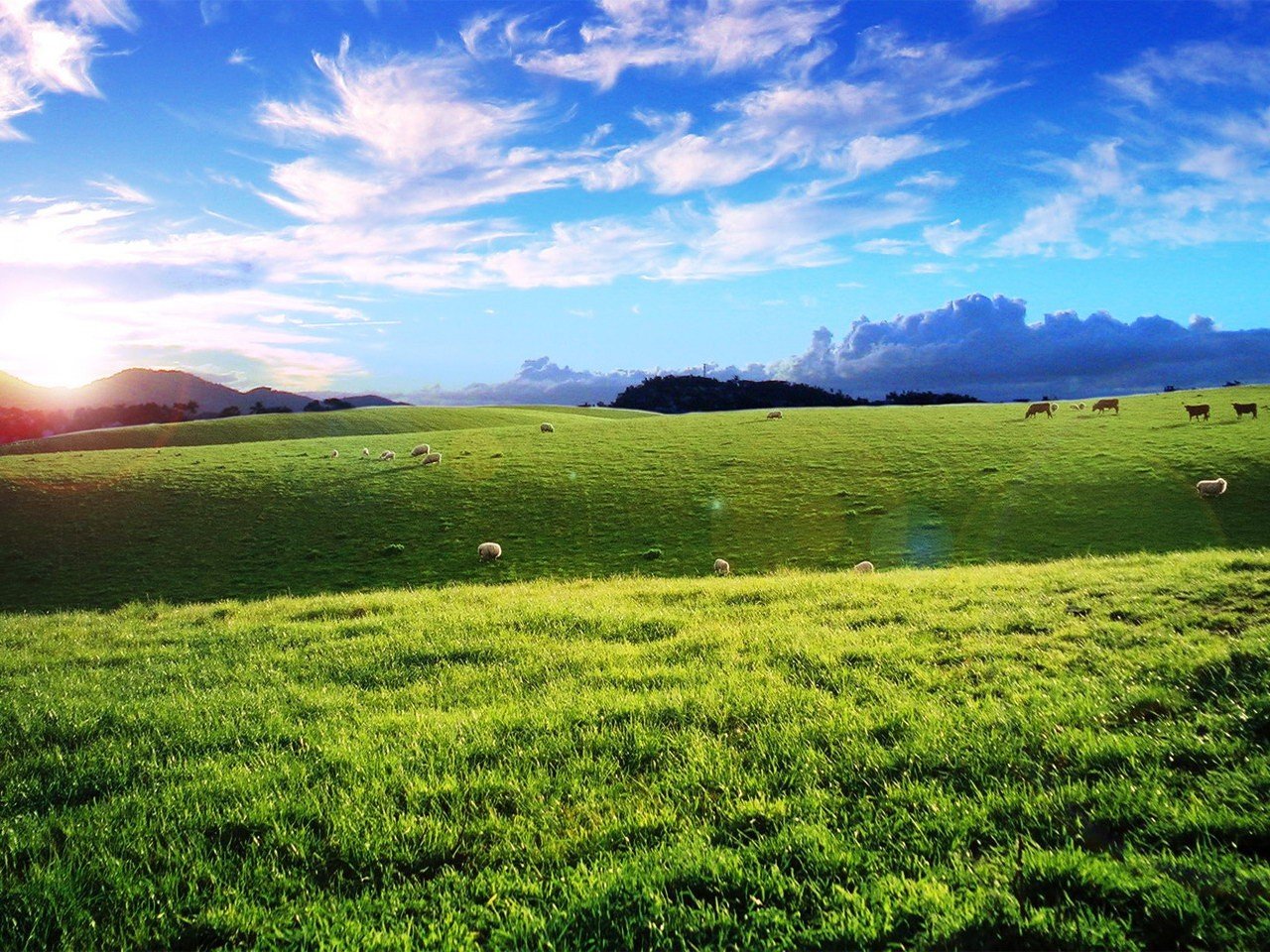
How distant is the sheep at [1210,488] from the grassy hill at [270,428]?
70951 millimetres

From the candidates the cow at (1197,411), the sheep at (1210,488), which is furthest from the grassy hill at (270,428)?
the sheep at (1210,488)

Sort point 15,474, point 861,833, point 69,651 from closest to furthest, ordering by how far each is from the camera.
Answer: point 861,833 → point 69,651 → point 15,474

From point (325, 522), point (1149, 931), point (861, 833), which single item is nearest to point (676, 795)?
point (861, 833)

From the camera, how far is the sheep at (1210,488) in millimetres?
35312

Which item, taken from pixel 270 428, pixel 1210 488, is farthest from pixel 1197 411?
pixel 270 428

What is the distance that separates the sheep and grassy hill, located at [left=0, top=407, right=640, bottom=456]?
70951 mm

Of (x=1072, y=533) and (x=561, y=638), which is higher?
(x=561, y=638)

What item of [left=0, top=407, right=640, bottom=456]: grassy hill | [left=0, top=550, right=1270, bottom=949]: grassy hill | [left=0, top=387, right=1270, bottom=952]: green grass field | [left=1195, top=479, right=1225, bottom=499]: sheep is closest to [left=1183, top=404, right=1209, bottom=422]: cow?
[left=1195, top=479, right=1225, bottom=499]: sheep

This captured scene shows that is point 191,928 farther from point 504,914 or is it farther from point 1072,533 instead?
point 1072,533

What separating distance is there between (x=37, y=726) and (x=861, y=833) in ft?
32.5

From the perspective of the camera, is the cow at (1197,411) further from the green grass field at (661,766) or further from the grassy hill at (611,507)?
the green grass field at (661,766)

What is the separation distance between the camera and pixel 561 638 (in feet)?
38.4

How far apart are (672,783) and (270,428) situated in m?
94.8

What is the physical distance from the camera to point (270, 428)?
87938 millimetres
